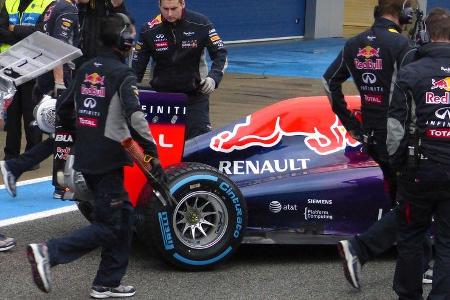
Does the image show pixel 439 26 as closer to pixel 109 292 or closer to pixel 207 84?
pixel 109 292

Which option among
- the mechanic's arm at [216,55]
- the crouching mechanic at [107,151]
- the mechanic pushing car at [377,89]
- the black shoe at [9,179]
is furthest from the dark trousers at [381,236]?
the black shoe at [9,179]

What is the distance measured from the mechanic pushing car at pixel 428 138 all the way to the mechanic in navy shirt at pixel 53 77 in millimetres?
3221

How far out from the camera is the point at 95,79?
604cm

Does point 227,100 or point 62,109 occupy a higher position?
point 62,109

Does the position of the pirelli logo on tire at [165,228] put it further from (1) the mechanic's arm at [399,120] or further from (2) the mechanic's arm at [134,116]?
(1) the mechanic's arm at [399,120]

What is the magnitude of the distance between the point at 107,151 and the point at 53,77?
3.54 meters

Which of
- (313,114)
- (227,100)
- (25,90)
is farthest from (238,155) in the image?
(227,100)

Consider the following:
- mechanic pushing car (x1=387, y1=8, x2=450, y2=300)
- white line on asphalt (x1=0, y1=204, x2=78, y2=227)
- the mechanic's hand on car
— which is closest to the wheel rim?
mechanic pushing car (x1=387, y1=8, x2=450, y2=300)

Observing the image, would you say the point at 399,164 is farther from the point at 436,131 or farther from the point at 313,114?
the point at 313,114

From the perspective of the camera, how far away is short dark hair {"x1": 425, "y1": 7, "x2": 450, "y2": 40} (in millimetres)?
5629

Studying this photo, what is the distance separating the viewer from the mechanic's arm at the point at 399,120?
18.3ft

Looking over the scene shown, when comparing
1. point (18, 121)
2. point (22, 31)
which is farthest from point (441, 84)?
point (18, 121)

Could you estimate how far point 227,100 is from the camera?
14867 millimetres

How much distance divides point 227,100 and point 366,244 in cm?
865
